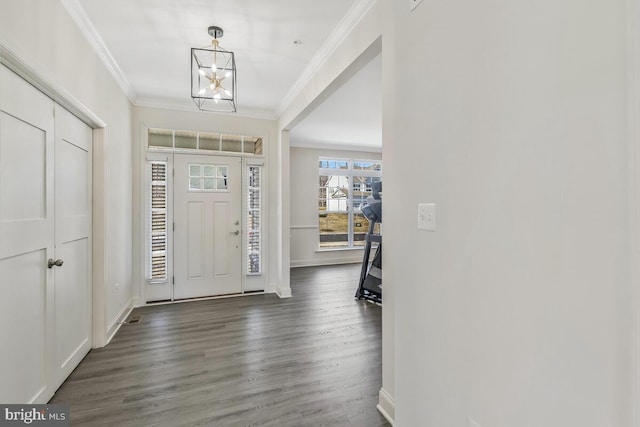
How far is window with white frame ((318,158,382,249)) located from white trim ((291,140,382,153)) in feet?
0.92

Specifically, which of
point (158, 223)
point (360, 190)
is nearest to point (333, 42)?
point (158, 223)

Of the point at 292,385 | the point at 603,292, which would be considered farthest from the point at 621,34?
the point at 292,385

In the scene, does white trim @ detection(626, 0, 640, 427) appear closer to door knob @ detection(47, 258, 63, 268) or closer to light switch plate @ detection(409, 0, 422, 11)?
light switch plate @ detection(409, 0, 422, 11)

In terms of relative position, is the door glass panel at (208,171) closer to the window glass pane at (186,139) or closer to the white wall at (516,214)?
the window glass pane at (186,139)

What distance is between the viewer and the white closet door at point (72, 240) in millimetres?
2084

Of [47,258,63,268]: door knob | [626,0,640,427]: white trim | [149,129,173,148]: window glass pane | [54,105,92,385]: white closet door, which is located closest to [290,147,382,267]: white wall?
[149,129,173,148]: window glass pane

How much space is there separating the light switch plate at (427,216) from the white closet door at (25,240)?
2.06 metres

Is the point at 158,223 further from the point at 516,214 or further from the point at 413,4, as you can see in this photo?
the point at 516,214

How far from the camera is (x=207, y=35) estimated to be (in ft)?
8.11

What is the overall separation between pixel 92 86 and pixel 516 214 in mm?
3223

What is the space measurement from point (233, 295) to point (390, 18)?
3.87 m

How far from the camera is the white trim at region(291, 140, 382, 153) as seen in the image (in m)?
6.40

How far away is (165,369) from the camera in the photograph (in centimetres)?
235

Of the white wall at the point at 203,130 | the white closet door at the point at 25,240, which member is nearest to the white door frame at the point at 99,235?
the white closet door at the point at 25,240
